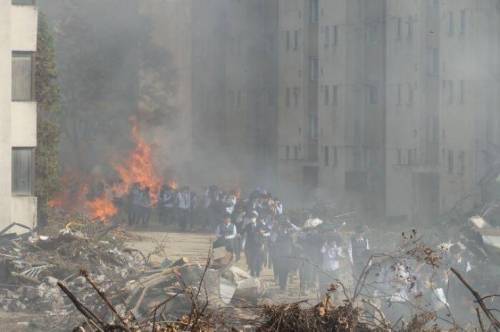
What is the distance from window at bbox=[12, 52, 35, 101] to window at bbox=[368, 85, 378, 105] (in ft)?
53.1

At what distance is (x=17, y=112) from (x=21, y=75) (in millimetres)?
962

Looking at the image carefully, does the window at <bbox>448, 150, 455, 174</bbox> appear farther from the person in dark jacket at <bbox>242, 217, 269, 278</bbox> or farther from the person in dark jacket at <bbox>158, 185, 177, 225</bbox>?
the person in dark jacket at <bbox>242, 217, 269, 278</bbox>

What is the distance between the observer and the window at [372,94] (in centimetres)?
3822

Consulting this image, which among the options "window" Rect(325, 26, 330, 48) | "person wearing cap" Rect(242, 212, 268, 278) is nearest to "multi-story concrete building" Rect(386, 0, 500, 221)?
"window" Rect(325, 26, 330, 48)

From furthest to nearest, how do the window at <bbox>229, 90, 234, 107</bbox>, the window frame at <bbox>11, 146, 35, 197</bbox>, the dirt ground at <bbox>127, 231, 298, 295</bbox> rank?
the window at <bbox>229, 90, 234, 107</bbox>
the window frame at <bbox>11, 146, 35, 197</bbox>
the dirt ground at <bbox>127, 231, 298, 295</bbox>

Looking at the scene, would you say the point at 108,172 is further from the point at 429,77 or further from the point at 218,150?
the point at 429,77

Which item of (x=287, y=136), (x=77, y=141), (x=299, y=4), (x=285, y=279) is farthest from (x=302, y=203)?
(x=285, y=279)

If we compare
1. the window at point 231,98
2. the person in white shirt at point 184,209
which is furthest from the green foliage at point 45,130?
the window at point 231,98

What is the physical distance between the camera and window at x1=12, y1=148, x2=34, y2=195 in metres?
25.5

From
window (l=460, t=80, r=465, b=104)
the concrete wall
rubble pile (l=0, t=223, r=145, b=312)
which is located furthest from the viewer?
window (l=460, t=80, r=465, b=104)

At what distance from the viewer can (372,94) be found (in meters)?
38.3

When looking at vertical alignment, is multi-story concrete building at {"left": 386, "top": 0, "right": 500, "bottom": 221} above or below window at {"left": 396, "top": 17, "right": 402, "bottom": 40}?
below

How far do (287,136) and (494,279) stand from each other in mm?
23958

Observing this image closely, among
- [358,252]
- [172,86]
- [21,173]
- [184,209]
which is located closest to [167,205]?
[184,209]
